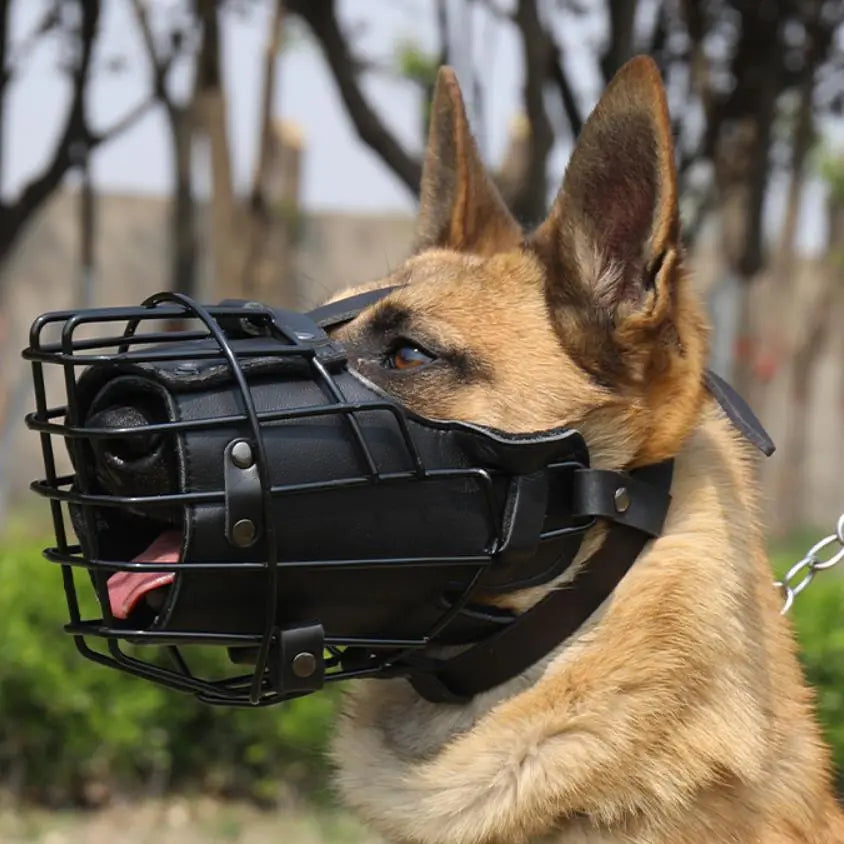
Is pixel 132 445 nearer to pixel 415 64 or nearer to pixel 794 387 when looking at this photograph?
pixel 415 64

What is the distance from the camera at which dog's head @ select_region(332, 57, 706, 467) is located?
7.70ft

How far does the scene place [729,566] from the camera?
236 cm

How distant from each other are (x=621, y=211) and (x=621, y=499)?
0.57 meters

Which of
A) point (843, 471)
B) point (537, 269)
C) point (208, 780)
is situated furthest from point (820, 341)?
point (537, 269)

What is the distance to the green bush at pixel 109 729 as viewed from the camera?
5.53 metres

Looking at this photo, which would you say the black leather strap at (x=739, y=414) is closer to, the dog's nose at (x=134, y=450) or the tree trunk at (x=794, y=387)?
the dog's nose at (x=134, y=450)

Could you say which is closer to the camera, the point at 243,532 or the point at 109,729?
the point at 243,532

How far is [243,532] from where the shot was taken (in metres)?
2.06

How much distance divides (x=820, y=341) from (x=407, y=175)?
10314mm

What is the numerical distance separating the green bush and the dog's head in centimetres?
320

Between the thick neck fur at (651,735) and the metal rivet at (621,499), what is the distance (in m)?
0.11

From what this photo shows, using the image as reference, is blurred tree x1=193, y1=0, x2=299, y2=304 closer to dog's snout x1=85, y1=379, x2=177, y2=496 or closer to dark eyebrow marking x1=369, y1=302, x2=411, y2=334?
dark eyebrow marking x1=369, y1=302, x2=411, y2=334

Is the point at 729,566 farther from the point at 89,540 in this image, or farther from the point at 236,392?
the point at 89,540

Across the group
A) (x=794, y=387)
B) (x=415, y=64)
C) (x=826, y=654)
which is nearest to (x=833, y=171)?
(x=794, y=387)
